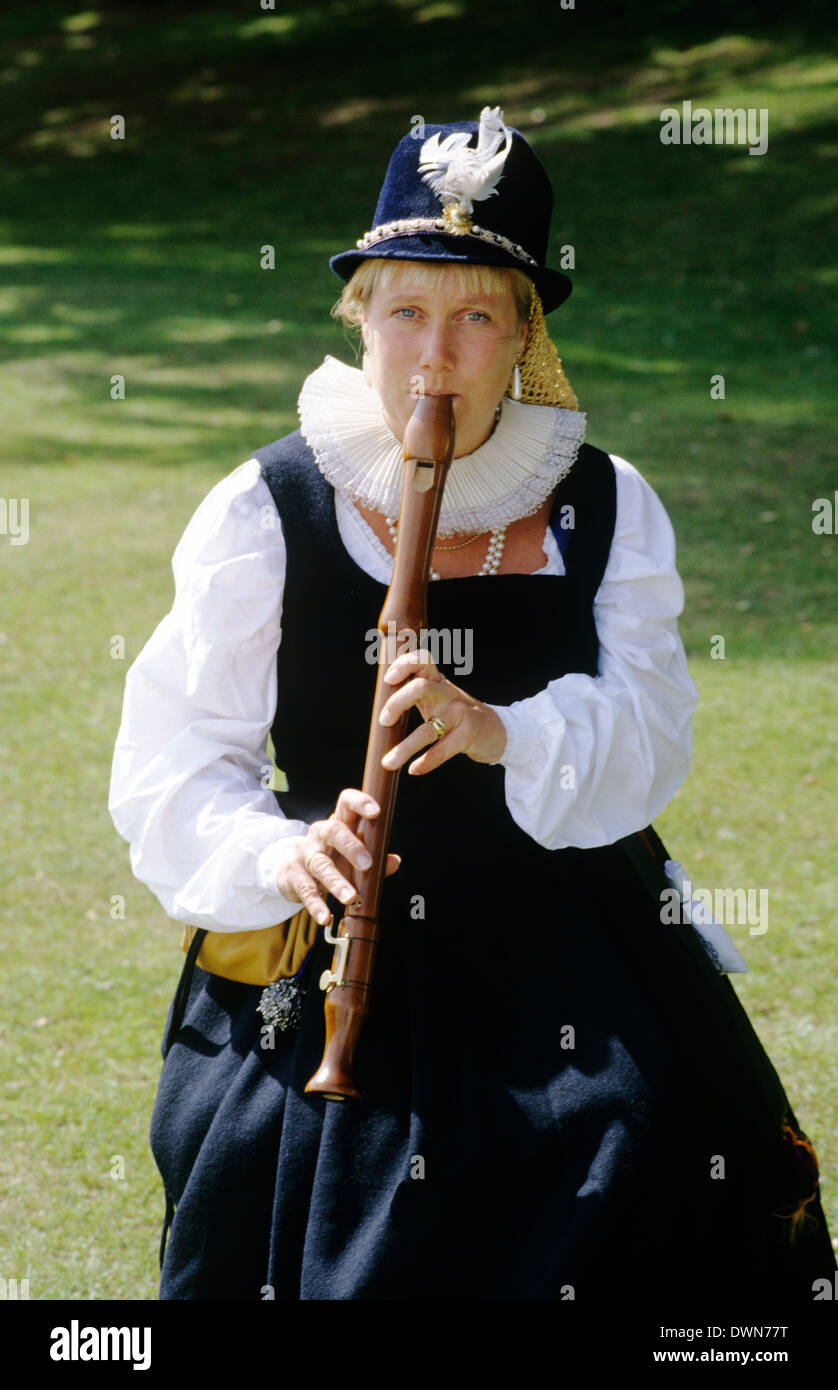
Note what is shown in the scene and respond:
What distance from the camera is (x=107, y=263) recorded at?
1598cm

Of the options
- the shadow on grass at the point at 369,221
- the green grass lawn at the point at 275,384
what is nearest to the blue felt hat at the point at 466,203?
the green grass lawn at the point at 275,384

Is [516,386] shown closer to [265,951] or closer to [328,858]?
[328,858]

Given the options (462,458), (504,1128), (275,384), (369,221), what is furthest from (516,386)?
(369,221)

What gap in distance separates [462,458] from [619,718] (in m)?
0.57

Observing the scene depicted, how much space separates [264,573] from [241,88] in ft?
70.9

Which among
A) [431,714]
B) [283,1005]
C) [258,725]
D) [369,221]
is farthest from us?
[369,221]

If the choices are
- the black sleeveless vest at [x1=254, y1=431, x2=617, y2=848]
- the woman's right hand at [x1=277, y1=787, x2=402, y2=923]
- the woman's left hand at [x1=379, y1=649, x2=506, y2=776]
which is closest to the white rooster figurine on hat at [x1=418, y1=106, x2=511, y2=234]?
the black sleeveless vest at [x1=254, y1=431, x2=617, y2=848]

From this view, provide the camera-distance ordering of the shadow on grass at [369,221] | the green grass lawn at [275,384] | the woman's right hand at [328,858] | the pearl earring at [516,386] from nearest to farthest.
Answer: the woman's right hand at [328,858], the pearl earring at [516,386], the green grass lawn at [275,384], the shadow on grass at [369,221]

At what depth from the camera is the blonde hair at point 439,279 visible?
256cm

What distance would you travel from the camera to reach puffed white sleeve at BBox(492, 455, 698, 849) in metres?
2.53

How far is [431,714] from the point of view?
2.31 m

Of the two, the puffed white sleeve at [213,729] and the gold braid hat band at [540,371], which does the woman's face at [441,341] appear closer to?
the gold braid hat band at [540,371]
